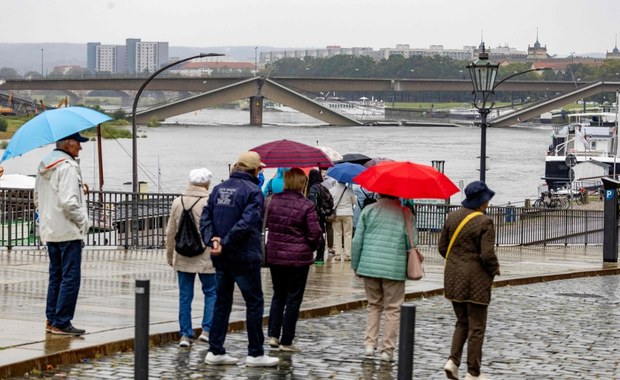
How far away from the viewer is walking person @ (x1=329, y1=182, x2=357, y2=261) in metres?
19.1

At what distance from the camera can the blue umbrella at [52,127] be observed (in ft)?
35.0

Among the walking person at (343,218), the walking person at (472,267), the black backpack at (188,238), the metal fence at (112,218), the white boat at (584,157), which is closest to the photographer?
the walking person at (472,267)

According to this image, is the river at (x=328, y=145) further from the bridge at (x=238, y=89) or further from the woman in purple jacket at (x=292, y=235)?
the woman in purple jacket at (x=292, y=235)

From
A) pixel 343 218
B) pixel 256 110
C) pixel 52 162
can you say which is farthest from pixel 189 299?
pixel 256 110

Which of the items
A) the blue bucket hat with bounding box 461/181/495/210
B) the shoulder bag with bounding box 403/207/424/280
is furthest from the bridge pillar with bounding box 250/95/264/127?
the blue bucket hat with bounding box 461/181/495/210

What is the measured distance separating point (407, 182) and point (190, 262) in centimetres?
200

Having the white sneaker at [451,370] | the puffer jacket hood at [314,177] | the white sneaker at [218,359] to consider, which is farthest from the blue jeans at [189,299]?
the puffer jacket hood at [314,177]

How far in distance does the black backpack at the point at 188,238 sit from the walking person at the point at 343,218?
8100 mm

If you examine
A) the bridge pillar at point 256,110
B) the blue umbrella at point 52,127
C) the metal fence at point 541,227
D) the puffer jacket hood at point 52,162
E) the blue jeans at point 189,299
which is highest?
the bridge pillar at point 256,110

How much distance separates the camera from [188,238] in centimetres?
1095

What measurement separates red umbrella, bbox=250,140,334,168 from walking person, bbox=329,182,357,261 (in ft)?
19.5

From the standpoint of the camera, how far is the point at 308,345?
1136cm

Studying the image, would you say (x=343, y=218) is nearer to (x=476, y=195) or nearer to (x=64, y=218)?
(x=64, y=218)

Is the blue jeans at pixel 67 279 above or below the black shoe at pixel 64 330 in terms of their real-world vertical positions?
above
